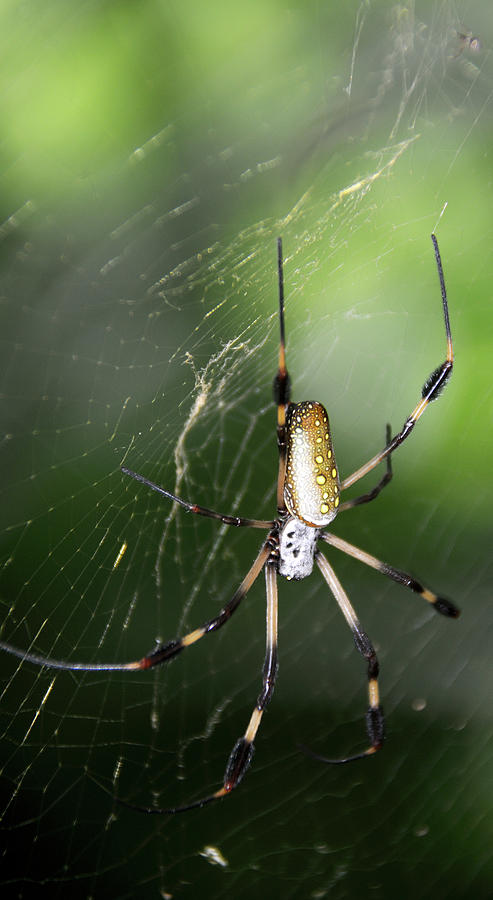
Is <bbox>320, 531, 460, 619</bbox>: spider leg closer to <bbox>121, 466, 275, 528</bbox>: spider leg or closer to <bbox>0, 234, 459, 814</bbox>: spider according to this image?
<bbox>0, 234, 459, 814</bbox>: spider

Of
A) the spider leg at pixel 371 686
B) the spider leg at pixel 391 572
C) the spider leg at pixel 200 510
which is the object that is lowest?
the spider leg at pixel 371 686

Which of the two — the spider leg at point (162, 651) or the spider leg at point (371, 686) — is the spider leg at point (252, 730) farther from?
the spider leg at point (371, 686)

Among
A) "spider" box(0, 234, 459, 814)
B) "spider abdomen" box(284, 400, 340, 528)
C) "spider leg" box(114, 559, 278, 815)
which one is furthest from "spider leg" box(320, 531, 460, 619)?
"spider abdomen" box(284, 400, 340, 528)

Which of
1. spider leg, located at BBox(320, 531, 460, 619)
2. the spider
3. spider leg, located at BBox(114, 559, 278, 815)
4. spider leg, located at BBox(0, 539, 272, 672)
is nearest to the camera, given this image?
spider leg, located at BBox(0, 539, 272, 672)

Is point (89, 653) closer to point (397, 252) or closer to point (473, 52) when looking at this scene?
point (397, 252)

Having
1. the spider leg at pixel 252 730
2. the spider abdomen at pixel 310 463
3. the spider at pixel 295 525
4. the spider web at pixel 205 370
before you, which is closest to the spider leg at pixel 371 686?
the spider at pixel 295 525

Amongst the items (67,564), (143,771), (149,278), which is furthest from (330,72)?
(143,771)

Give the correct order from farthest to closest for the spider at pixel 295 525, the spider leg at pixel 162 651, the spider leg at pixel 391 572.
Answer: the spider leg at pixel 391 572 < the spider at pixel 295 525 < the spider leg at pixel 162 651
